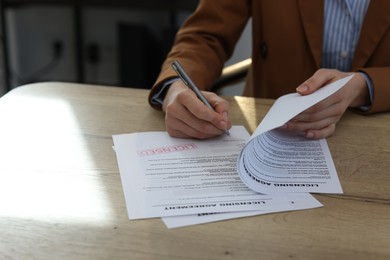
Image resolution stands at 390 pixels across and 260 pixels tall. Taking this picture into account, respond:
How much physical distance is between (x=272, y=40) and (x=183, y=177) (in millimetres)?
688

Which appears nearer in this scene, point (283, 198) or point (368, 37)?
point (283, 198)

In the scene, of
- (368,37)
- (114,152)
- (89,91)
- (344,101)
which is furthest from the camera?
(368,37)

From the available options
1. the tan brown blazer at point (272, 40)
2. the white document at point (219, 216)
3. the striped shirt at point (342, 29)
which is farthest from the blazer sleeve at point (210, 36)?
the white document at point (219, 216)

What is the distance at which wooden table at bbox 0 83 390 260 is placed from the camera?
66 cm

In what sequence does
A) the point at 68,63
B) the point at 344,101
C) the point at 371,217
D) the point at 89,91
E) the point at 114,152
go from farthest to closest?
the point at 68,63, the point at 89,91, the point at 344,101, the point at 114,152, the point at 371,217

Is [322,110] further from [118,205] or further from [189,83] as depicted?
[118,205]

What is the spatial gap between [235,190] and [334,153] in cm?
→ 22

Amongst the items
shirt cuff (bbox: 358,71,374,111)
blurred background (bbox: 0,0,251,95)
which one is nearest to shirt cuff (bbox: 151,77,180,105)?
shirt cuff (bbox: 358,71,374,111)

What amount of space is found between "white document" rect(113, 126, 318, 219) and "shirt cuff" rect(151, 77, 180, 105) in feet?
0.41

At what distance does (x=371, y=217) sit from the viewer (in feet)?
2.42

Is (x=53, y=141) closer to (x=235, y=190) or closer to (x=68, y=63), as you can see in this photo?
(x=235, y=190)

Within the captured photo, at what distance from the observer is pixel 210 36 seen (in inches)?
54.0

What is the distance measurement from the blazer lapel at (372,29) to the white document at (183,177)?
46 centimetres

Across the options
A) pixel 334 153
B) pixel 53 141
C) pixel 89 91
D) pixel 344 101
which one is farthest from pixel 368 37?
pixel 53 141
